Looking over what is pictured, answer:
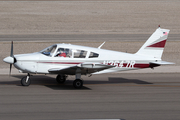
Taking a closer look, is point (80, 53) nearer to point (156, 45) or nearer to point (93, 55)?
point (93, 55)

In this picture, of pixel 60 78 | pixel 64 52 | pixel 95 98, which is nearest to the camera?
pixel 95 98

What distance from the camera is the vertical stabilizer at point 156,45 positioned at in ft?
47.9

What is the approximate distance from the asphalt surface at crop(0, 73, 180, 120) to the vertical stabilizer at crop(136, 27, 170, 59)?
1.48m

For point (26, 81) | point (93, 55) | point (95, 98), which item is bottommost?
point (95, 98)

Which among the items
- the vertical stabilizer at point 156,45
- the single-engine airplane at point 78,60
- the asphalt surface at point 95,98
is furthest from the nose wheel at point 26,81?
the vertical stabilizer at point 156,45

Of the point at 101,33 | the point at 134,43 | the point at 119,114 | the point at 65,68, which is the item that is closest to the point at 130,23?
the point at 101,33

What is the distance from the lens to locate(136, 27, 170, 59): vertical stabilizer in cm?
1459

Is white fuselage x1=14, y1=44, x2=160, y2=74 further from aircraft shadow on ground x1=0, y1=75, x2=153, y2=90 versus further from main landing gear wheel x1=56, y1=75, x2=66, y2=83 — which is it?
main landing gear wheel x1=56, y1=75, x2=66, y2=83

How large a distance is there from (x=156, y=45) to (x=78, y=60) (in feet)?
12.7

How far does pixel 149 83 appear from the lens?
15008 millimetres

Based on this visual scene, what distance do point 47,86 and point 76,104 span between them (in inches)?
136

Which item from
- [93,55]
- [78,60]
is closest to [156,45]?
[93,55]

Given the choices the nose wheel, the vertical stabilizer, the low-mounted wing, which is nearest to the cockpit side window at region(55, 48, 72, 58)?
the low-mounted wing

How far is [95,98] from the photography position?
11.9 meters
